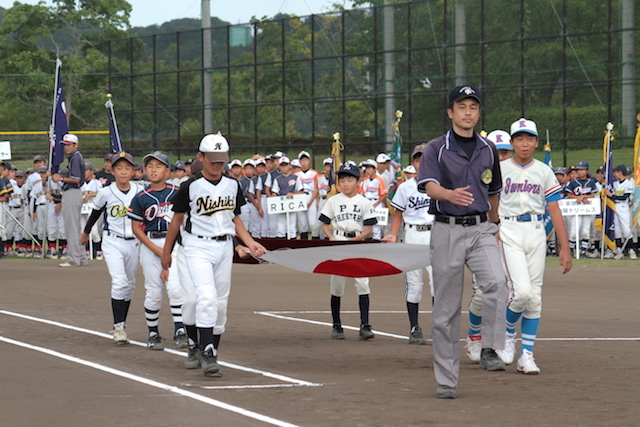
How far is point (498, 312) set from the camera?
859 cm

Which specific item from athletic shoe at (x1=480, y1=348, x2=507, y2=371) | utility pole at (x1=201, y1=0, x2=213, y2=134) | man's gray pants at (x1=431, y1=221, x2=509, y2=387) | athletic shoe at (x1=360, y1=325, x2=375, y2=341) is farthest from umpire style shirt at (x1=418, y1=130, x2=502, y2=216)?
utility pole at (x1=201, y1=0, x2=213, y2=134)

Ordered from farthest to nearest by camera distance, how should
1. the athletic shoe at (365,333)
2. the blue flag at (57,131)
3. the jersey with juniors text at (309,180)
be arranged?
the jersey with juniors text at (309,180), the blue flag at (57,131), the athletic shoe at (365,333)

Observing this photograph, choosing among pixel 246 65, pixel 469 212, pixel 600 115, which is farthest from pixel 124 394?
pixel 246 65

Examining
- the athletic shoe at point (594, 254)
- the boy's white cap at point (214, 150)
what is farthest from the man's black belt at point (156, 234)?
the athletic shoe at point (594, 254)

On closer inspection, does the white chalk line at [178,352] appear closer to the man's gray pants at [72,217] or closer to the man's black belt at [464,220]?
the man's black belt at [464,220]

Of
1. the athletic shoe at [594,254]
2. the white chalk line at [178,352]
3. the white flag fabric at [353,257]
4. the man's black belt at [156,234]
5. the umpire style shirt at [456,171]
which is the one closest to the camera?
the umpire style shirt at [456,171]

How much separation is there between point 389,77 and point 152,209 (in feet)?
92.8

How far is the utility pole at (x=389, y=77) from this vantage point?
38.1 m

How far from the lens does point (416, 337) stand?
11273 mm

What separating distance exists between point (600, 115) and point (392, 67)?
28.5 ft

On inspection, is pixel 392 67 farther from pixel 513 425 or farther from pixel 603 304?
pixel 513 425

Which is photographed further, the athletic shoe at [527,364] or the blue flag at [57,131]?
the blue flag at [57,131]

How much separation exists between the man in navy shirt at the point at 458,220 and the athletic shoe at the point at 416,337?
297 centimetres

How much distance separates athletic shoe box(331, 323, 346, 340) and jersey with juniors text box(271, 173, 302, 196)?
14.4 metres
